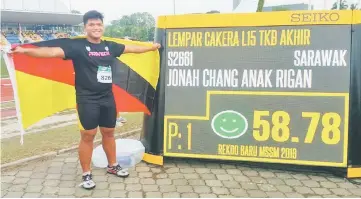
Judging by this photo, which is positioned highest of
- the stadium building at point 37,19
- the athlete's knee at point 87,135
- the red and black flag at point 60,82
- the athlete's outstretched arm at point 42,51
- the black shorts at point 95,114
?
the stadium building at point 37,19

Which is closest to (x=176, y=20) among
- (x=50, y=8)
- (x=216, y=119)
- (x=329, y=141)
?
(x=216, y=119)

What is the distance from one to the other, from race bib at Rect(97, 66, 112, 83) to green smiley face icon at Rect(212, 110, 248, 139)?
1387mm

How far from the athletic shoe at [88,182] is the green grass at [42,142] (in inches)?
50.9

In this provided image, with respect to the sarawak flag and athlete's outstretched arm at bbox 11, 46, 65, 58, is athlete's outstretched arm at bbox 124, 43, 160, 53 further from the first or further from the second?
athlete's outstretched arm at bbox 11, 46, 65, 58

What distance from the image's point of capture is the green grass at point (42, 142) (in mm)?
4891

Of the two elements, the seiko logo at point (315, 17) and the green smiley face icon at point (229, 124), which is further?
the green smiley face icon at point (229, 124)

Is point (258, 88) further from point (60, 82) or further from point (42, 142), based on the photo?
point (42, 142)

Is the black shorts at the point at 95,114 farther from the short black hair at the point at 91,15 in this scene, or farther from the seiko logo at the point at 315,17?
the seiko logo at the point at 315,17

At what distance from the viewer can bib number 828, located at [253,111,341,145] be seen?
4.14m

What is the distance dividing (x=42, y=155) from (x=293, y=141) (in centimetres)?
325

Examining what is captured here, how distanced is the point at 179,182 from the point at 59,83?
6.06 ft

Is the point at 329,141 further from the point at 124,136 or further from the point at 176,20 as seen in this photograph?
the point at 124,136

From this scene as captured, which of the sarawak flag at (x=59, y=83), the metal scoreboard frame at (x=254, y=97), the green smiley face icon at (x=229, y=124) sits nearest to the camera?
the sarawak flag at (x=59, y=83)

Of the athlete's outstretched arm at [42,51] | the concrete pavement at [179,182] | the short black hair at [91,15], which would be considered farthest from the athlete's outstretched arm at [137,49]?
the concrete pavement at [179,182]
